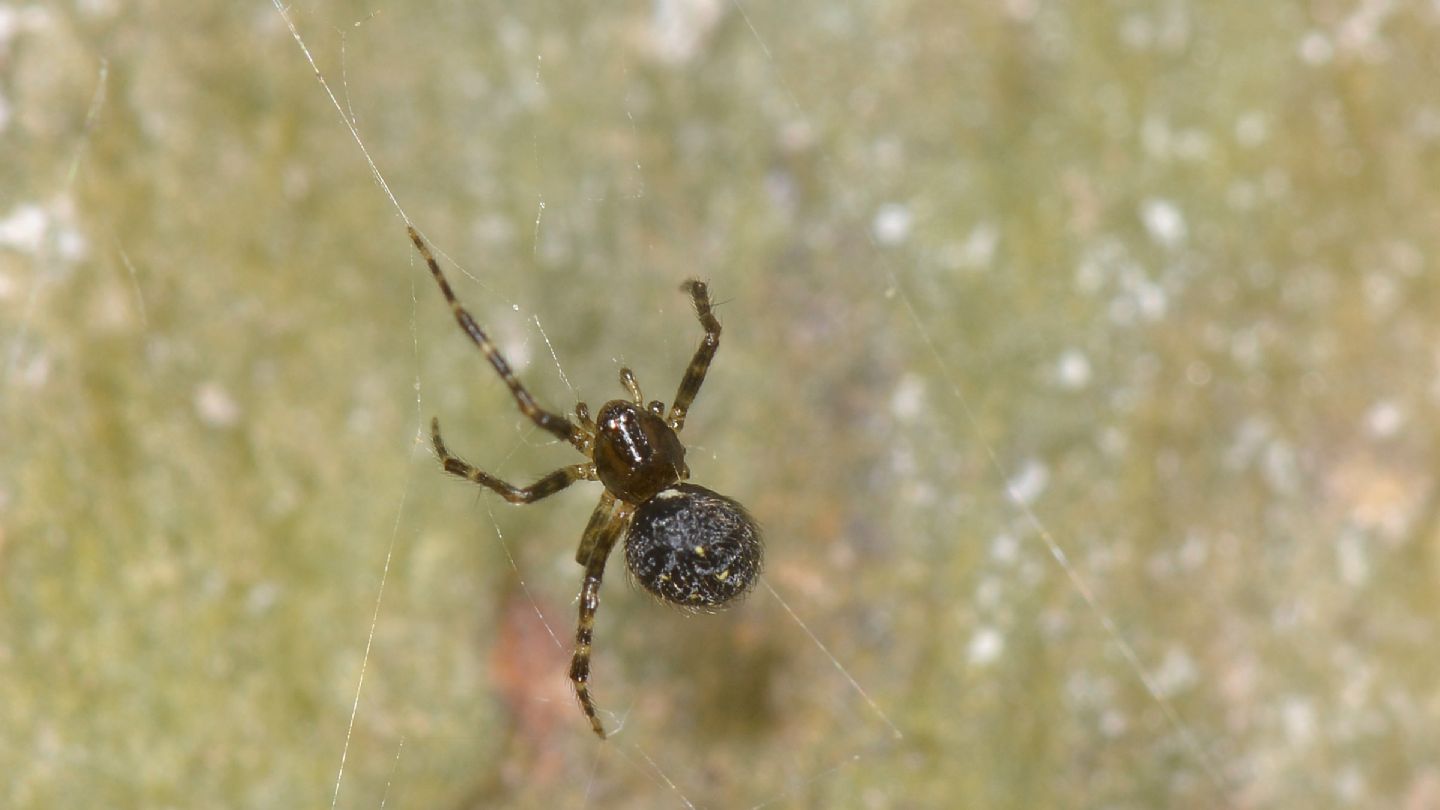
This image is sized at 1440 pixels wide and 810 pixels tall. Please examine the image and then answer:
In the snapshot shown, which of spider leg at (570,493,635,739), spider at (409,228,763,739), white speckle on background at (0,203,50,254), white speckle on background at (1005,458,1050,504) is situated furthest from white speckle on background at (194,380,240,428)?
white speckle on background at (1005,458,1050,504)

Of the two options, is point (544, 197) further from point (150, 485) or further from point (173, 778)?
point (173, 778)

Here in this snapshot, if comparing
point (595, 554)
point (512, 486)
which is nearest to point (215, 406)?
point (512, 486)

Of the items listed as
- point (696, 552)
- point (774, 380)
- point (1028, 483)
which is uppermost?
point (696, 552)

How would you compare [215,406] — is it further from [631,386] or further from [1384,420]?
[1384,420]

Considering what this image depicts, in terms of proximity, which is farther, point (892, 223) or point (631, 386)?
point (892, 223)

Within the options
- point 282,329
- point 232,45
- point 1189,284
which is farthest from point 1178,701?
point 232,45

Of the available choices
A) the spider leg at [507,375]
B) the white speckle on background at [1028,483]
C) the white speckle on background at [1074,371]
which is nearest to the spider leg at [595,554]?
the spider leg at [507,375]

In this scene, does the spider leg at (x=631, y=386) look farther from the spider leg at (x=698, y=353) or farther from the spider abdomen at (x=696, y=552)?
the spider abdomen at (x=696, y=552)
